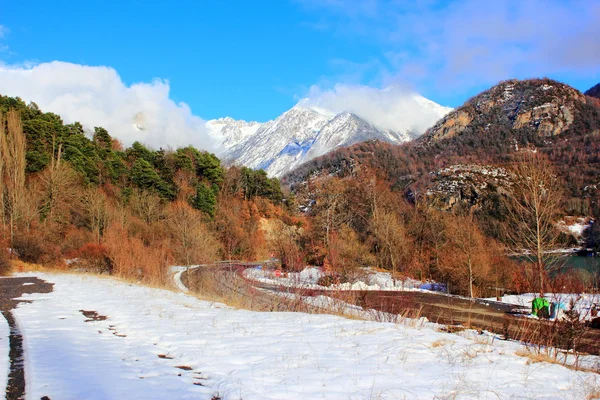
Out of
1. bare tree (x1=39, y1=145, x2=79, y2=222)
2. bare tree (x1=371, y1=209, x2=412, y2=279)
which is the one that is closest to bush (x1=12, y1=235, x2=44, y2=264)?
bare tree (x1=39, y1=145, x2=79, y2=222)

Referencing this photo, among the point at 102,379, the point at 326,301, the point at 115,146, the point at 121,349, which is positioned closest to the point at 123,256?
the point at 326,301

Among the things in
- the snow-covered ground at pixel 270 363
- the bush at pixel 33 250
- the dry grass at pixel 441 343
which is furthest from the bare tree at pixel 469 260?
the bush at pixel 33 250

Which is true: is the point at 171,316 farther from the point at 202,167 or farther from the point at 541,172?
the point at 202,167

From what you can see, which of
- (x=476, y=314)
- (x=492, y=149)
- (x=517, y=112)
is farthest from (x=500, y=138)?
(x=476, y=314)

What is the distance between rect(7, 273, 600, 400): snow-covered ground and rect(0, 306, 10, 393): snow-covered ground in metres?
0.24

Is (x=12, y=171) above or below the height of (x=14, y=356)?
above

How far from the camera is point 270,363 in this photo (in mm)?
5352

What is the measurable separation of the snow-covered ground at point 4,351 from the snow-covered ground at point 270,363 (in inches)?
9.5

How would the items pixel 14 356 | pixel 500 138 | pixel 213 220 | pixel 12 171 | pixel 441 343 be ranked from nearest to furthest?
pixel 14 356 → pixel 441 343 → pixel 12 171 → pixel 213 220 → pixel 500 138

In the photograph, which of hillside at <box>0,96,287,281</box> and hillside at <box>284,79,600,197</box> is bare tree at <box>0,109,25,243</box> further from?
hillside at <box>284,79,600,197</box>

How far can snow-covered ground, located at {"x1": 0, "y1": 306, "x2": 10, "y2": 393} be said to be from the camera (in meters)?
4.50

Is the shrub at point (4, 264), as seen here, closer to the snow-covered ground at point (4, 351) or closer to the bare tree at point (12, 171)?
the bare tree at point (12, 171)

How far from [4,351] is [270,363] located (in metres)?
3.97

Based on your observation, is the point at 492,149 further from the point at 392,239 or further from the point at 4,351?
the point at 4,351
